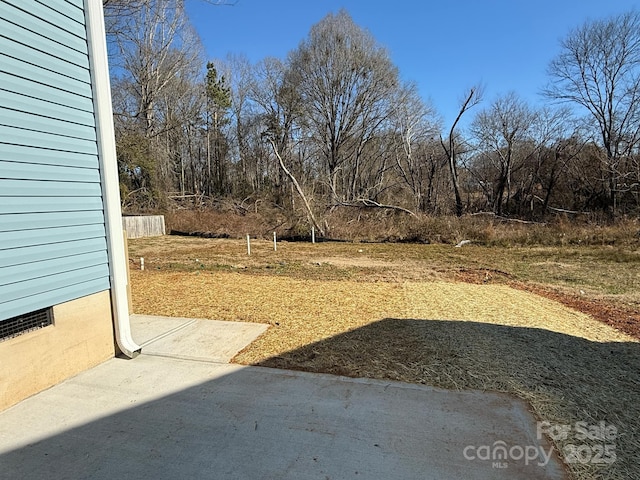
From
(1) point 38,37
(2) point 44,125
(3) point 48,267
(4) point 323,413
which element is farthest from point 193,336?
(1) point 38,37

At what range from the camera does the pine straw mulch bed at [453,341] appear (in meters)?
2.52

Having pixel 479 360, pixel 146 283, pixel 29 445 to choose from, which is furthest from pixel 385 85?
pixel 29 445

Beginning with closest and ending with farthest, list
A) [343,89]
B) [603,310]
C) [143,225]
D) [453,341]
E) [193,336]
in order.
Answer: [453,341] < [193,336] < [603,310] < [143,225] < [343,89]

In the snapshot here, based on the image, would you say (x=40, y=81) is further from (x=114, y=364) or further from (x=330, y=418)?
(x=330, y=418)

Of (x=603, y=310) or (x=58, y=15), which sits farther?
(x=603, y=310)

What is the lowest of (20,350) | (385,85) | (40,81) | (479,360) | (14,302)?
(479,360)

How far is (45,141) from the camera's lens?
262 centimetres

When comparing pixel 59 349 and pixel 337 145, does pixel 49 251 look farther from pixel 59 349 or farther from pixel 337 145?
pixel 337 145

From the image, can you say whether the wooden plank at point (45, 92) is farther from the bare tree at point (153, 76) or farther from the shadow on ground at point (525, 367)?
the bare tree at point (153, 76)

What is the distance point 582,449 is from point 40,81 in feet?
14.2

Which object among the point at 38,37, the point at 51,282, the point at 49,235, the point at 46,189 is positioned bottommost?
the point at 51,282

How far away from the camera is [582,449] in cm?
198

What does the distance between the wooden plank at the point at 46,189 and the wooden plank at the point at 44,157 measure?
0.48 feet

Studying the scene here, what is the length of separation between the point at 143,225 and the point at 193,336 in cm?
1666
